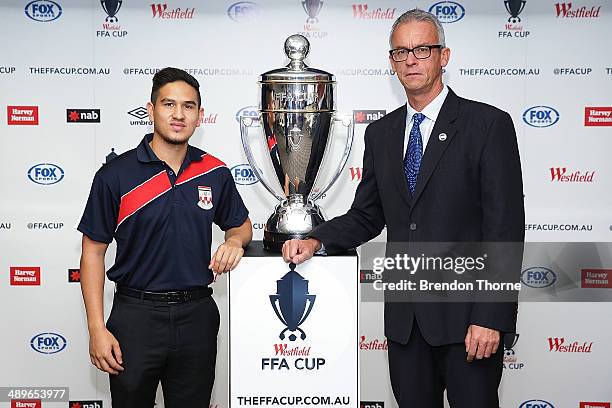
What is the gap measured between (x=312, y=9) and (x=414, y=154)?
1308 mm

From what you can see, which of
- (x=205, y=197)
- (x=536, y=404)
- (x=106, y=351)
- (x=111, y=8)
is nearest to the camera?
(x=106, y=351)

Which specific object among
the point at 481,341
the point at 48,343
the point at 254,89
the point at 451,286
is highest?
the point at 254,89

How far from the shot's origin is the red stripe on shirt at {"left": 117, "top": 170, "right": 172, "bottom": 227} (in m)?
2.00

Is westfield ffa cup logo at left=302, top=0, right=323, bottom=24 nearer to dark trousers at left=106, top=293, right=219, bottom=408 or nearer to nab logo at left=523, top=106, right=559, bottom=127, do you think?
nab logo at left=523, top=106, right=559, bottom=127

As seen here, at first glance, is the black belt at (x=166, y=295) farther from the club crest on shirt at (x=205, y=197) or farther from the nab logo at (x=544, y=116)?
the nab logo at (x=544, y=116)

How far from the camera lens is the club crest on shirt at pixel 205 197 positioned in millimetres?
2049

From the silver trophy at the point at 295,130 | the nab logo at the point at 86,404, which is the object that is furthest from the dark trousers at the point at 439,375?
the nab logo at the point at 86,404

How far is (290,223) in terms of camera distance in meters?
2.05

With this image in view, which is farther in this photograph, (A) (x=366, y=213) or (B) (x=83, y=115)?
(B) (x=83, y=115)

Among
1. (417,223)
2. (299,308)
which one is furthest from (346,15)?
(299,308)

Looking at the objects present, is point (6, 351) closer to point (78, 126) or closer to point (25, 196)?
point (25, 196)

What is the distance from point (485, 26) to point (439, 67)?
1.21 m

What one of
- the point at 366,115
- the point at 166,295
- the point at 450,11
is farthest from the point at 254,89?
the point at 166,295

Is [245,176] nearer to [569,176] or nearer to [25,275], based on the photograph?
[25,275]
